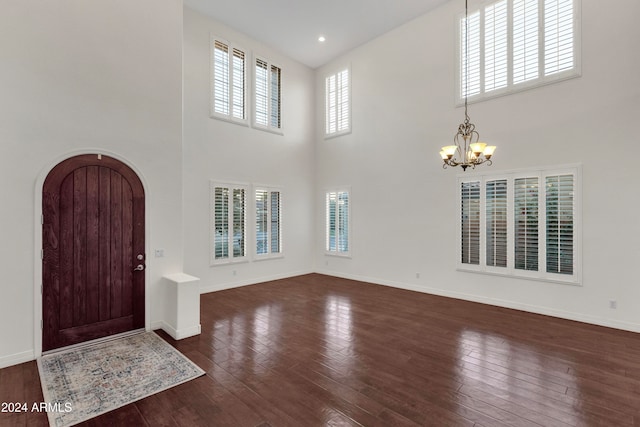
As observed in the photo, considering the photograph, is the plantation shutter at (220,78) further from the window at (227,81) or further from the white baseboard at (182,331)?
the white baseboard at (182,331)

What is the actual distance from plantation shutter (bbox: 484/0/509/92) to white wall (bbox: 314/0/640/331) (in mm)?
411

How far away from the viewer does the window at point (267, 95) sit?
24.2 ft

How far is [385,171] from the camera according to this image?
7043mm

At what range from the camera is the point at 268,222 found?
7516mm

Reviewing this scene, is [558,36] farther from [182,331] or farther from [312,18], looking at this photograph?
[182,331]

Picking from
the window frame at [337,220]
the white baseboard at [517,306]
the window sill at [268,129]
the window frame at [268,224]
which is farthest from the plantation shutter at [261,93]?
the white baseboard at [517,306]

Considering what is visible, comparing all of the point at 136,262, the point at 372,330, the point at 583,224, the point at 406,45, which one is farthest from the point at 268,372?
the point at 406,45

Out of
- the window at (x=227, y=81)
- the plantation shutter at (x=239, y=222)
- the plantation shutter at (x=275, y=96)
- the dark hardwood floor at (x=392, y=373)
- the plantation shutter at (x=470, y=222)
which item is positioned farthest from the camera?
the plantation shutter at (x=275, y=96)

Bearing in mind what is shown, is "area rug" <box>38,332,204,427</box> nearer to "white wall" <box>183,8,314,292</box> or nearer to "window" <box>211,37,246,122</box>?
"white wall" <box>183,8,314,292</box>

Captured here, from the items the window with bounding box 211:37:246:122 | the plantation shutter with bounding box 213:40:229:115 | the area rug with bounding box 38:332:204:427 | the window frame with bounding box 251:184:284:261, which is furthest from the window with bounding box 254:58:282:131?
A: the area rug with bounding box 38:332:204:427

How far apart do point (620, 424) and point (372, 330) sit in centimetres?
250

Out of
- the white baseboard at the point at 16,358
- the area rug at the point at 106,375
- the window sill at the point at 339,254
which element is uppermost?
the window sill at the point at 339,254

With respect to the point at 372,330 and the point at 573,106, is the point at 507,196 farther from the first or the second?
the point at 372,330

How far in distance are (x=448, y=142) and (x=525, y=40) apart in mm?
1997
